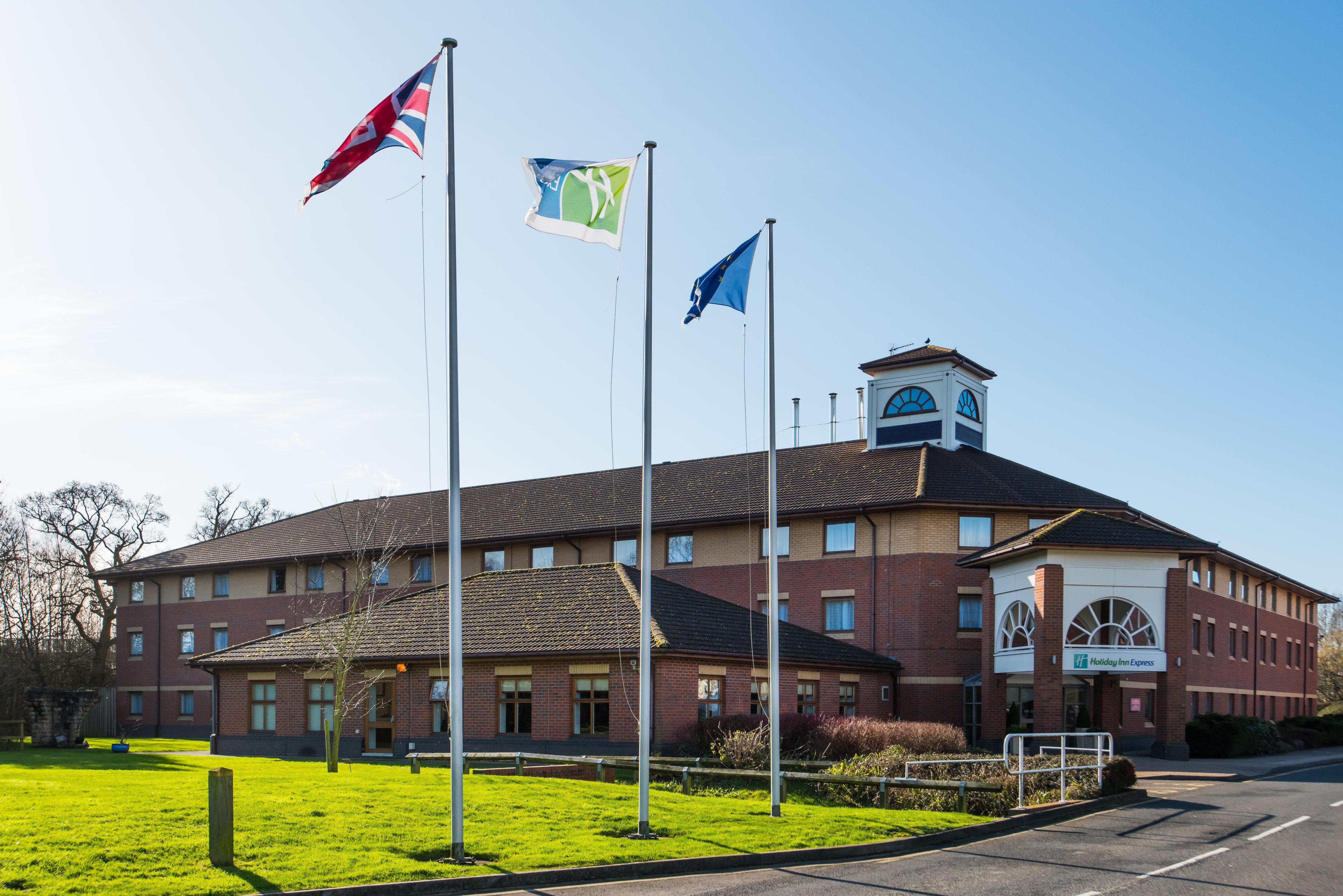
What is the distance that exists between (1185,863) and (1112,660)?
744 inches

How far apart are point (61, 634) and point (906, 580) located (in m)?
48.5

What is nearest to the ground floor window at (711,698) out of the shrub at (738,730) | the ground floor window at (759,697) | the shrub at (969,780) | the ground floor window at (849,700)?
the shrub at (738,730)

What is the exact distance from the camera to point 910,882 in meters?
13.4

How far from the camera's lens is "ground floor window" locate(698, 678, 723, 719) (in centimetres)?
3105

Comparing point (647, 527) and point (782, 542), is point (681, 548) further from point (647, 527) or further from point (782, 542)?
point (647, 527)

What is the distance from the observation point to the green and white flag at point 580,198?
15703mm

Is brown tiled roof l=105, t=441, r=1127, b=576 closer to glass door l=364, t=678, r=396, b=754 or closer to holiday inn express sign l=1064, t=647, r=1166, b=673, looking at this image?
holiday inn express sign l=1064, t=647, r=1166, b=673

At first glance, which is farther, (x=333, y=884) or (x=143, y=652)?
(x=143, y=652)

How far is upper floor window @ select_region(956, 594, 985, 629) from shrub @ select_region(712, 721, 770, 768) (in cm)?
1477

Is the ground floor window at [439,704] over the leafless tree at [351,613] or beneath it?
beneath

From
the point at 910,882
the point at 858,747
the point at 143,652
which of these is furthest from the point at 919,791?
the point at 143,652

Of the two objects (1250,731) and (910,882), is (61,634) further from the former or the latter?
(910,882)

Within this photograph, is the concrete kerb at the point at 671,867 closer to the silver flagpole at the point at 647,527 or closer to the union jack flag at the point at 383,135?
the silver flagpole at the point at 647,527

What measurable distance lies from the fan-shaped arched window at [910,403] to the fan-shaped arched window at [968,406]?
3.59 feet
